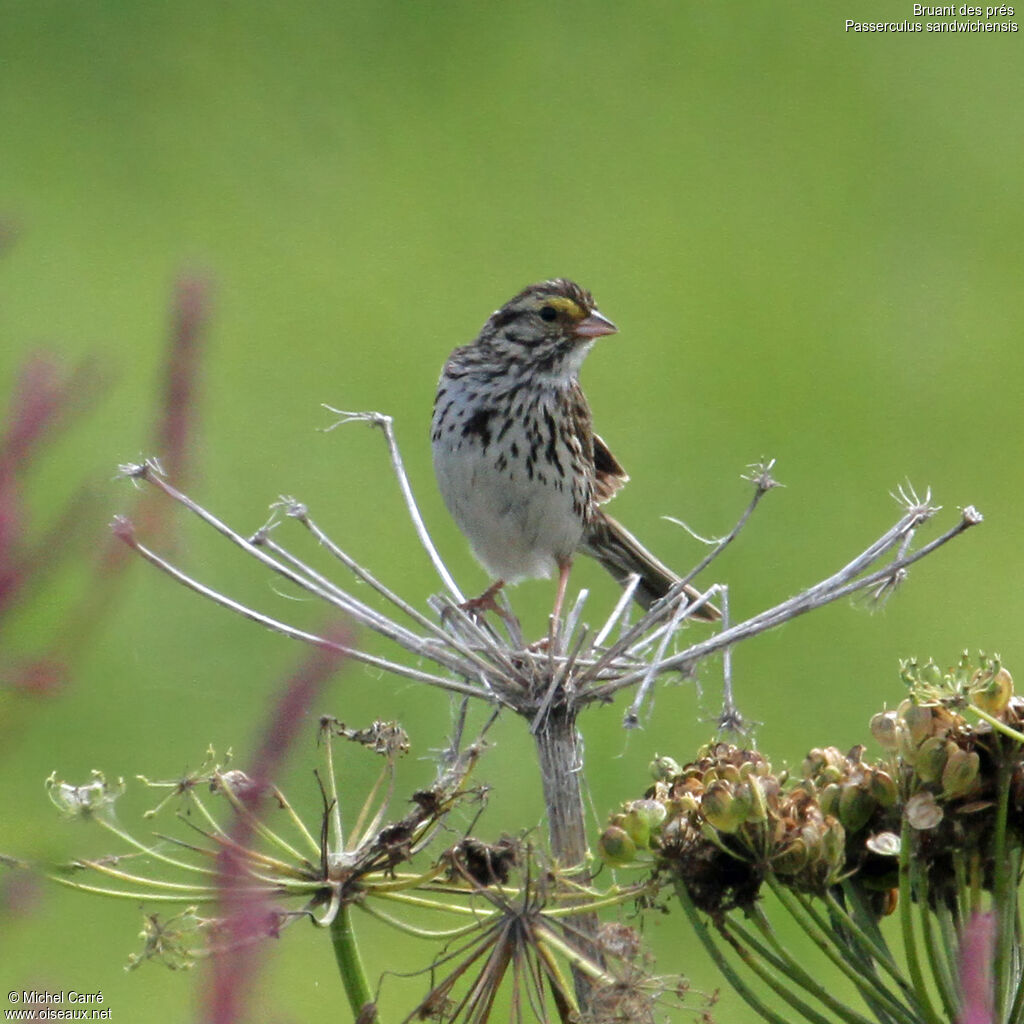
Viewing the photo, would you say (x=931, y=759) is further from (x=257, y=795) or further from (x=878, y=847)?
(x=257, y=795)

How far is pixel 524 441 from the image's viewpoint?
4609mm

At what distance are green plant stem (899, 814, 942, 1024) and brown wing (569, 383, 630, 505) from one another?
10.00 feet

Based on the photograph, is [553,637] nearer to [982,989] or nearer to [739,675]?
[982,989]

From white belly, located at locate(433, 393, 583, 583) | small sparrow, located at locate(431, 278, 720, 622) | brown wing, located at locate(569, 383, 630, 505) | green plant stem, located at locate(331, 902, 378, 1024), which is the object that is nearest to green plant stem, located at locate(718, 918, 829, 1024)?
green plant stem, located at locate(331, 902, 378, 1024)

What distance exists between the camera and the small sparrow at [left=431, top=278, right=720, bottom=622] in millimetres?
4582

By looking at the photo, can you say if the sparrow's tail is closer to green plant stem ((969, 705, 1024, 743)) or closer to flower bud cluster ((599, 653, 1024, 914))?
flower bud cluster ((599, 653, 1024, 914))

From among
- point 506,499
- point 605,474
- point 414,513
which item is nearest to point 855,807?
point 414,513

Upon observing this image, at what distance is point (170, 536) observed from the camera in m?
1.39

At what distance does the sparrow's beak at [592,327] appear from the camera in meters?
4.57

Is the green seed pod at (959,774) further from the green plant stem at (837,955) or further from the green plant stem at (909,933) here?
the green plant stem at (837,955)

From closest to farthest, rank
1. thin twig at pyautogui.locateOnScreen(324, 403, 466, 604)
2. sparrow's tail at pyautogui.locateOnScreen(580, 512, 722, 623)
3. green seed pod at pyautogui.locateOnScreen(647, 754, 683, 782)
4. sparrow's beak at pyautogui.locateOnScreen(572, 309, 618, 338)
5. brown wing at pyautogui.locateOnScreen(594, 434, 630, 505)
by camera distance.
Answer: green seed pod at pyautogui.locateOnScreen(647, 754, 683, 782), thin twig at pyautogui.locateOnScreen(324, 403, 466, 604), sparrow's beak at pyautogui.locateOnScreen(572, 309, 618, 338), sparrow's tail at pyautogui.locateOnScreen(580, 512, 722, 623), brown wing at pyautogui.locateOnScreen(594, 434, 630, 505)

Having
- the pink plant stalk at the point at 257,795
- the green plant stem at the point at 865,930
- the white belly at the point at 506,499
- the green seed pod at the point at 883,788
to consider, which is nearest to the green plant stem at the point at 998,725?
the green seed pod at the point at 883,788

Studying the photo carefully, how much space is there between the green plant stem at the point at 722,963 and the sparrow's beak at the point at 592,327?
288cm

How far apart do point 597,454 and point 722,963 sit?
10.6ft
